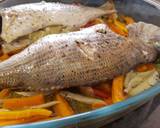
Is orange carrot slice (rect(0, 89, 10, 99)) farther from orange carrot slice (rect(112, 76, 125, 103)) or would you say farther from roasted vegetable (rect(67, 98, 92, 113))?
orange carrot slice (rect(112, 76, 125, 103))

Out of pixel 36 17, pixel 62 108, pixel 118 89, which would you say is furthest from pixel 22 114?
pixel 36 17

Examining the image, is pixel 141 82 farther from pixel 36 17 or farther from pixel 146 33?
pixel 36 17

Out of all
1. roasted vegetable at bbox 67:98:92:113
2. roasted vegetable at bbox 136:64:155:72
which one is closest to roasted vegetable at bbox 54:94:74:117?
roasted vegetable at bbox 67:98:92:113

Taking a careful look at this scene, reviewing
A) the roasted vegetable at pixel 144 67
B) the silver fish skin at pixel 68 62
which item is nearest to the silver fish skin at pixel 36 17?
the silver fish skin at pixel 68 62

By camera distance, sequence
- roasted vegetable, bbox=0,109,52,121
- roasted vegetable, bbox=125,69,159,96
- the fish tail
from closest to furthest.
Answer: roasted vegetable, bbox=0,109,52,121, roasted vegetable, bbox=125,69,159,96, the fish tail

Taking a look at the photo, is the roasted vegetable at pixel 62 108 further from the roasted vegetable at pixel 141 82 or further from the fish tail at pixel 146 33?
the fish tail at pixel 146 33

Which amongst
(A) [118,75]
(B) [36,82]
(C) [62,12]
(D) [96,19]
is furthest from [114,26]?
(B) [36,82]
